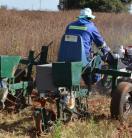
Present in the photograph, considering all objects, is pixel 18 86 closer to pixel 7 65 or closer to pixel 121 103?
pixel 7 65

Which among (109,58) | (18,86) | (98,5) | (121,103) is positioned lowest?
(121,103)

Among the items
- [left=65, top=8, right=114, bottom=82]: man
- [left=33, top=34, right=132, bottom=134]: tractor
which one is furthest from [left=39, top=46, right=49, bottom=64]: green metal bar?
[left=65, top=8, right=114, bottom=82]: man

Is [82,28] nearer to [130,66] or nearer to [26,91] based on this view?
[26,91]

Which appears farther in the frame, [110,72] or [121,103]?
[110,72]

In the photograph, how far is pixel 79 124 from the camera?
8.02 m

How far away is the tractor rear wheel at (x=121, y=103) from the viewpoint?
27.0ft

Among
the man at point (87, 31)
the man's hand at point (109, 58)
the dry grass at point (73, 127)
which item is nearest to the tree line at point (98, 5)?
the man's hand at point (109, 58)

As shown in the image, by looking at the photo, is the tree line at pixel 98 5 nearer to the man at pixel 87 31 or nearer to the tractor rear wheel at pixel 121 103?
the man at pixel 87 31

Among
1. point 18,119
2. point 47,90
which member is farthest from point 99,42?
point 18,119

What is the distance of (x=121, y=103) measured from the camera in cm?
825

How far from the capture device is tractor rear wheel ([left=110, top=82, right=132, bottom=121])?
823cm

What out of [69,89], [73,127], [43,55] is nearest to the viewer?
[73,127]

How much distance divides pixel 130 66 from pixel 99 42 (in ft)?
7.63

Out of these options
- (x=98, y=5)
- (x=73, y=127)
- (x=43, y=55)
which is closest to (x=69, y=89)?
(x=73, y=127)
